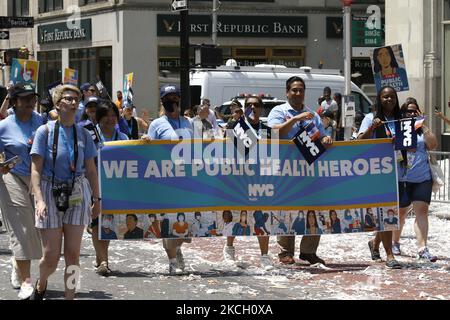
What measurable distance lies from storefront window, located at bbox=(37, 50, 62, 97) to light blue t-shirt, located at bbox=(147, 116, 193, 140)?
3199 centimetres

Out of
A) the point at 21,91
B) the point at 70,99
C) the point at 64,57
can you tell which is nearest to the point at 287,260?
the point at 21,91

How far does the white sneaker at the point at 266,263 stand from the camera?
35.3 ft

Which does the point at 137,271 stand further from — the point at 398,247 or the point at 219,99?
the point at 219,99

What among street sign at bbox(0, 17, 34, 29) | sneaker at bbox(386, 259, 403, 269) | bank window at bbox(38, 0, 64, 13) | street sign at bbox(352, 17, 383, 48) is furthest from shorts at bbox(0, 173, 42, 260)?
bank window at bbox(38, 0, 64, 13)

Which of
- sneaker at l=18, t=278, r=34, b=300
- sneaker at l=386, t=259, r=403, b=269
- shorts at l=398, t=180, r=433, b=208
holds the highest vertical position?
shorts at l=398, t=180, r=433, b=208

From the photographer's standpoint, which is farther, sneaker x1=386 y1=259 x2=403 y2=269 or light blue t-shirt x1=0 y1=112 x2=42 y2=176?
sneaker x1=386 y1=259 x2=403 y2=269

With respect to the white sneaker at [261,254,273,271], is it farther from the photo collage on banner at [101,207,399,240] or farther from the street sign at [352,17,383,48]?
the street sign at [352,17,383,48]

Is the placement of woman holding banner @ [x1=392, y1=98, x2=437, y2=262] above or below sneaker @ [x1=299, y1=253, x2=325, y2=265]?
above

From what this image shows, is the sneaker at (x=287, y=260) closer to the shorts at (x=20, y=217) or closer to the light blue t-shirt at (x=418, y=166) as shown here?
the light blue t-shirt at (x=418, y=166)

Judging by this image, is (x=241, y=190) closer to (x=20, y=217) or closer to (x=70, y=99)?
(x=20, y=217)

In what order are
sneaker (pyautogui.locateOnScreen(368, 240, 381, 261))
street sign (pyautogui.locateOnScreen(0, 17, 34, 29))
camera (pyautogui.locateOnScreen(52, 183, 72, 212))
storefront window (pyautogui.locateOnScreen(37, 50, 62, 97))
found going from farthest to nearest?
storefront window (pyautogui.locateOnScreen(37, 50, 62, 97)), street sign (pyautogui.locateOnScreen(0, 17, 34, 29)), sneaker (pyautogui.locateOnScreen(368, 240, 381, 261)), camera (pyautogui.locateOnScreen(52, 183, 72, 212))

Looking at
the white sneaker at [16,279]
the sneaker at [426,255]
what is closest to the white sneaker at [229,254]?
the sneaker at [426,255]

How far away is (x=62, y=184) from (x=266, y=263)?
3.50 m

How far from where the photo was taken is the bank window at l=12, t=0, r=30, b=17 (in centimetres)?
4528
